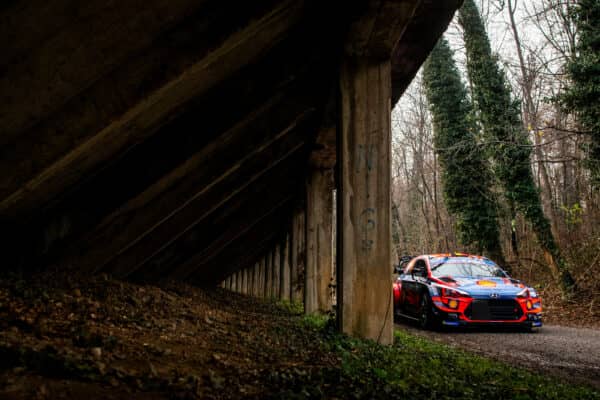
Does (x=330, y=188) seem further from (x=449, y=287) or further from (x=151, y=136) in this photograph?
(x=151, y=136)

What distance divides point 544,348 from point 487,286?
2.25 meters

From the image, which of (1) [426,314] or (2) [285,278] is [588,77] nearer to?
(1) [426,314]

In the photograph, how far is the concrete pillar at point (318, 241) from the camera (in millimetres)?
9734

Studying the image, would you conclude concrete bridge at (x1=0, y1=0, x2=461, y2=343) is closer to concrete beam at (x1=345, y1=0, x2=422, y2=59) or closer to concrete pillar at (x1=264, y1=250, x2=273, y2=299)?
concrete beam at (x1=345, y1=0, x2=422, y2=59)

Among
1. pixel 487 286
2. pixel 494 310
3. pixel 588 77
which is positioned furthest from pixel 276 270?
pixel 588 77

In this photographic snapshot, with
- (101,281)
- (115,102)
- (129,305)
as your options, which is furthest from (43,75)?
(101,281)

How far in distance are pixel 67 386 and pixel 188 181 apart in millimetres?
4119

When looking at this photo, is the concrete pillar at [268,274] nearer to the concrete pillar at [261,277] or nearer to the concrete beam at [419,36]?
the concrete pillar at [261,277]

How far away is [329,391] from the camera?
278 cm

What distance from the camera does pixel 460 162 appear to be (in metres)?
20.1

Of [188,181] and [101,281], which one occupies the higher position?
[188,181]

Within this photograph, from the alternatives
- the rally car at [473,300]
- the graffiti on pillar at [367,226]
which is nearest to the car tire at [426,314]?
the rally car at [473,300]

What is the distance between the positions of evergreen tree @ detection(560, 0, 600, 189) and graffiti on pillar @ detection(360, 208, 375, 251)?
35.9 ft

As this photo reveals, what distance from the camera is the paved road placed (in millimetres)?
5510
